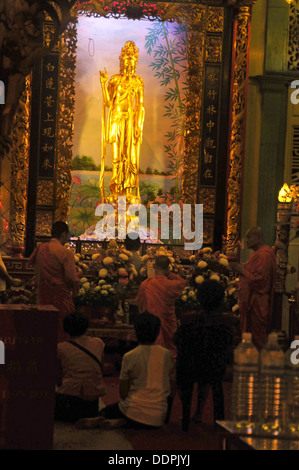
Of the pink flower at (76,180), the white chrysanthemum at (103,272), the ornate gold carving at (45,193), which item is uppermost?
the pink flower at (76,180)

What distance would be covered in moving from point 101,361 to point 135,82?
16.3 ft

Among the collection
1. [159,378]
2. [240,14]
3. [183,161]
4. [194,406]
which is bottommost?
[194,406]

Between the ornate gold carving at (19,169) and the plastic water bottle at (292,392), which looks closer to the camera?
the plastic water bottle at (292,392)

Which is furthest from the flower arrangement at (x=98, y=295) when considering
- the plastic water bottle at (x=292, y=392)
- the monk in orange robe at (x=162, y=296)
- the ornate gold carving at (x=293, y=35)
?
the plastic water bottle at (x=292, y=392)

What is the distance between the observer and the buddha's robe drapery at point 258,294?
7.02m

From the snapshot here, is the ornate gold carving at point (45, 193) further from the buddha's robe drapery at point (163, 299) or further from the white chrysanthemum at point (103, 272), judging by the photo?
the buddha's robe drapery at point (163, 299)

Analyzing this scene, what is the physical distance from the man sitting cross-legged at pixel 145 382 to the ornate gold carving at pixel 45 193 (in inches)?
178

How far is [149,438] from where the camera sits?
4.78 meters

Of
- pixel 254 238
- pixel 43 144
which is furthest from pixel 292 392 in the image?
pixel 43 144

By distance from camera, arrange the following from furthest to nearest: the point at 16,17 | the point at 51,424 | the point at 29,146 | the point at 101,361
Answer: the point at 29,146 < the point at 101,361 < the point at 51,424 < the point at 16,17

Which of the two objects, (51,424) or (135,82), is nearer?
(51,424)

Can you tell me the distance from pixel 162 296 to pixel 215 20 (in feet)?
14.3

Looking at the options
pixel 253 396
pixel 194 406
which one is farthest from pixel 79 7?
pixel 253 396

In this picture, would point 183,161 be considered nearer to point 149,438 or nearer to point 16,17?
point 149,438
